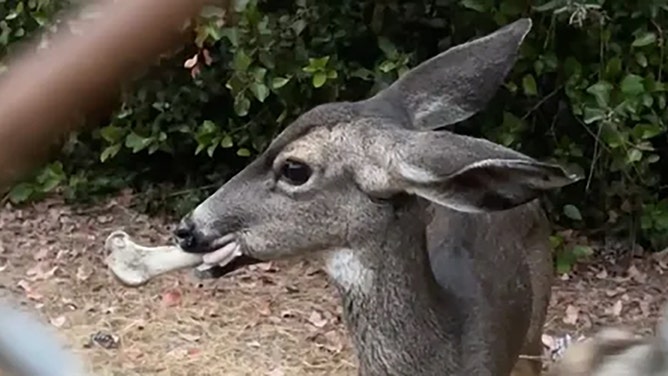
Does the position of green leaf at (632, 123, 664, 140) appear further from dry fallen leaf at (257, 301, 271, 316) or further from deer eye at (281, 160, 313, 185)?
deer eye at (281, 160, 313, 185)

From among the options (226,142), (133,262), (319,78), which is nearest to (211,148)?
(226,142)

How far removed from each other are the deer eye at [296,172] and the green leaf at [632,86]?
197cm

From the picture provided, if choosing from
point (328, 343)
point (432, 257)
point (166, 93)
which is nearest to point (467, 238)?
point (432, 257)

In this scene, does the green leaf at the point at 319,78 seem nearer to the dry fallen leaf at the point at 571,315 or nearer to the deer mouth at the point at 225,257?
the dry fallen leaf at the point at 571,315

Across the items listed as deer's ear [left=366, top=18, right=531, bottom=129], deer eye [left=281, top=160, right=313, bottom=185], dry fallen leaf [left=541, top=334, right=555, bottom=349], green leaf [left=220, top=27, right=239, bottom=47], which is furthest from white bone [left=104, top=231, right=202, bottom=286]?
green leaf [left=220, top=27, right=239, bottom=47]

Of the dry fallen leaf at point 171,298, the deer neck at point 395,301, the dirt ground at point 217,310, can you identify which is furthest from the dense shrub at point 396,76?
the deer neck at point 395,301

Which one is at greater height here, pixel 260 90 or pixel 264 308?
pixel 260 90

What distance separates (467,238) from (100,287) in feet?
7.15

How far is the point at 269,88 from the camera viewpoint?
4.74 metres

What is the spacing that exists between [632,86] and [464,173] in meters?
2.09

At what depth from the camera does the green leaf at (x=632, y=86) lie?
168 inches

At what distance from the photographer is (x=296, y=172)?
2.60 metres

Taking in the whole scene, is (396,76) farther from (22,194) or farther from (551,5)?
(22,194)

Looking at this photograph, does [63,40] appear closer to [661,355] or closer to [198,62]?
[661,355]
